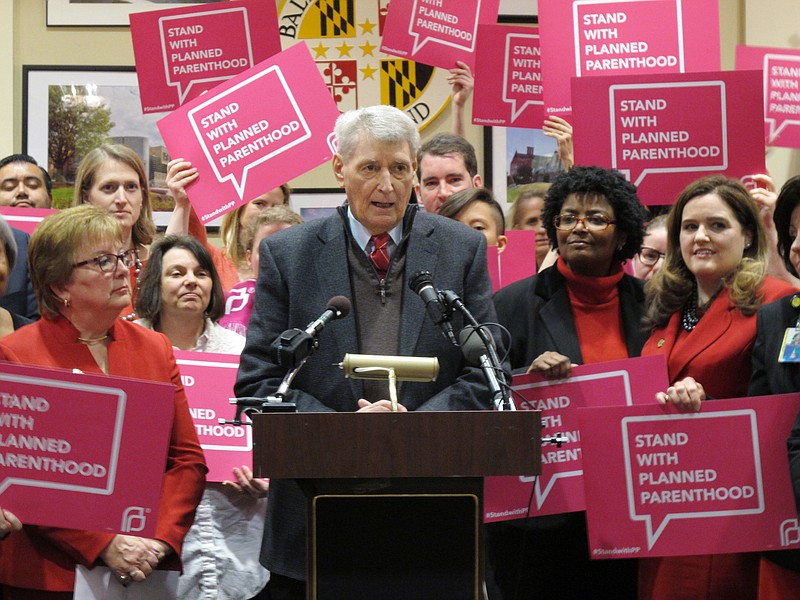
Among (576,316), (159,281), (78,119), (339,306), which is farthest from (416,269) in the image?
(78,119)

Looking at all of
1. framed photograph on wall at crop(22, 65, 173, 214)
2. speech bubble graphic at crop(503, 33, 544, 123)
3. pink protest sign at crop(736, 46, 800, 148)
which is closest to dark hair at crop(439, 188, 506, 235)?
speech bubble graphic at crop(503, 33, 544, 123)

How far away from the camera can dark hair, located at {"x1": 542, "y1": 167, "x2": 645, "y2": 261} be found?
3.62 m

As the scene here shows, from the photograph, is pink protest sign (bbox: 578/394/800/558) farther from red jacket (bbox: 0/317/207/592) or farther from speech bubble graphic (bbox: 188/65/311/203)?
speech bubble graphic (bbox: 188/65/311/203)

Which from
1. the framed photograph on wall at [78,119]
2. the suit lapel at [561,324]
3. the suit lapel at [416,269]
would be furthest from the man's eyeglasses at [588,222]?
the framed photograph on wall at [78,119]

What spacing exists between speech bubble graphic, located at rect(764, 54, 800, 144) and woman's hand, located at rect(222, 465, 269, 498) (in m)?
2.72

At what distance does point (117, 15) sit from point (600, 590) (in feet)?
17.0

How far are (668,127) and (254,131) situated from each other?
1.62 m

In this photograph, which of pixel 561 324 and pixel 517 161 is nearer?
→ pixel 561 324

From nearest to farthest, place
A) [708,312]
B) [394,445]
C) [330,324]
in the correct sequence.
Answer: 1. [394,445]
2. [330,324]
3. [708,312]

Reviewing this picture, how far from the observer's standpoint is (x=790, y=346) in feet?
9.80

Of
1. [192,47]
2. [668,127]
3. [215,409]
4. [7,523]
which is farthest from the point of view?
[192,47]

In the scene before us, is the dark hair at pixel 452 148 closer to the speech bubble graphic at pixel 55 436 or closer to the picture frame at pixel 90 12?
the speech bubble graphic at pixel 55 436

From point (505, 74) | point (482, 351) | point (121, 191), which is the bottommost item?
point (482, 351)

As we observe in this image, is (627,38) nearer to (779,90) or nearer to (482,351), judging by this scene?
(779,90)
